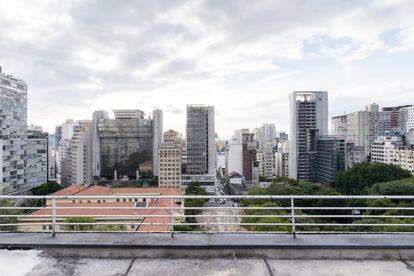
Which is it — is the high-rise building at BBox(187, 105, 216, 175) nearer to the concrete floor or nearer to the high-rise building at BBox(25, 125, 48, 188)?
the high-rise building at BBox(25, 125, 48, 188)

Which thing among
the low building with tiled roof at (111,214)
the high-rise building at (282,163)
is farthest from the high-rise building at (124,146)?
the low building with tiled roof at (111,214)

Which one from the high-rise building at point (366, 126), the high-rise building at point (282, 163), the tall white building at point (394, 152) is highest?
the high-rise building at point (366, 126)

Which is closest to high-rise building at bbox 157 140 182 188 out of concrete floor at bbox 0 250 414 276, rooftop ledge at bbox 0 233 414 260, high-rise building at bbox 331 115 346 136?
rooftop ledge at bbox 0 233 414 260

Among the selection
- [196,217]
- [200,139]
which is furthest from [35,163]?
[196,217]

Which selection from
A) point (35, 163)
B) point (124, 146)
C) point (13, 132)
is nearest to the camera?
point (13, 132)

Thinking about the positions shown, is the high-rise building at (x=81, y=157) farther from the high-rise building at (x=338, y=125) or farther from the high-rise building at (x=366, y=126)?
the high-rise building at (x=338, y=125)

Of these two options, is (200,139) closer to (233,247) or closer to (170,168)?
(170,168)
